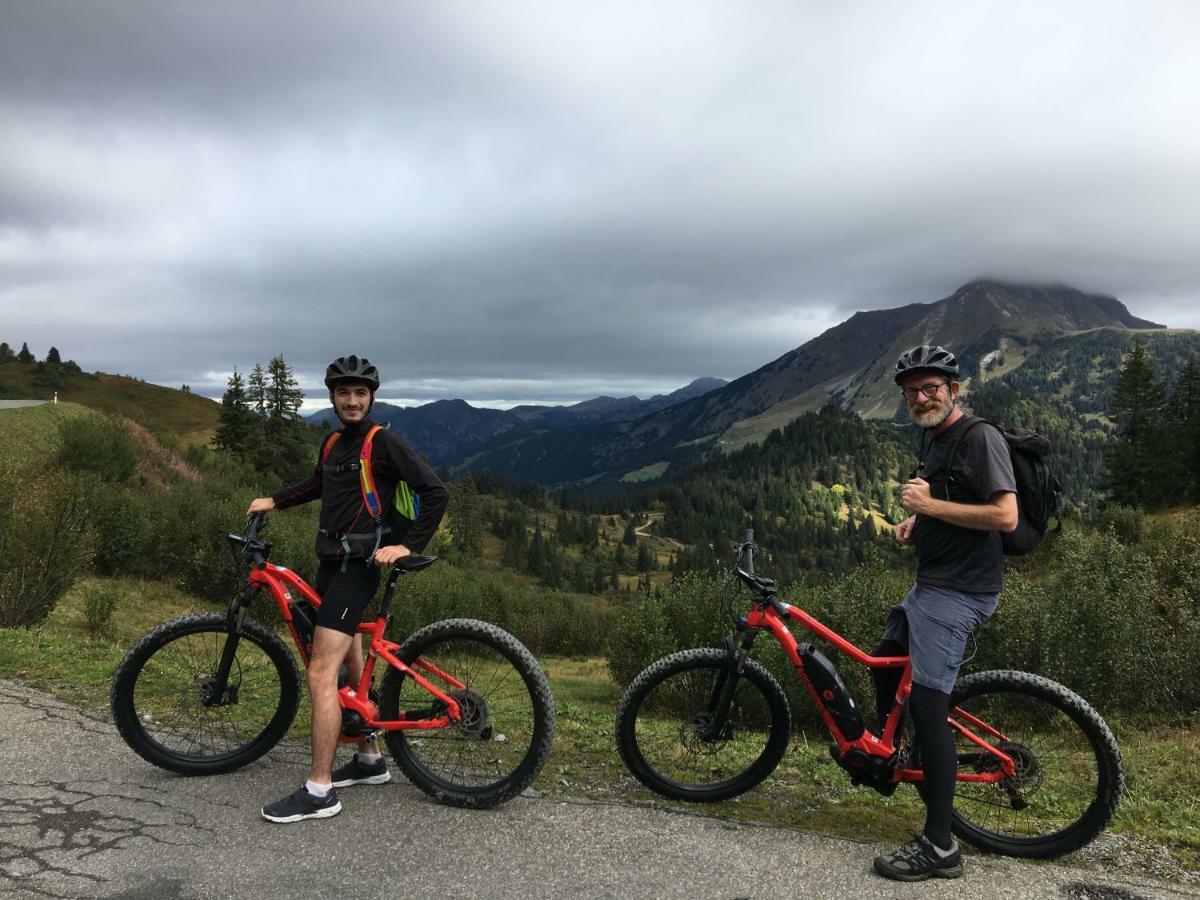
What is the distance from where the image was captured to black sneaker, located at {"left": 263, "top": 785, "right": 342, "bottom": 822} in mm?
4703

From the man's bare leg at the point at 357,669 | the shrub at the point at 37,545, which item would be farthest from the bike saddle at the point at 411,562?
the shrub at the point at 37,545

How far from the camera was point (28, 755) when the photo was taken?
18.2 feet

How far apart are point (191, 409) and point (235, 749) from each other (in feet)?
434

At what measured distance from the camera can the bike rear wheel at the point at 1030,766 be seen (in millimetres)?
4605

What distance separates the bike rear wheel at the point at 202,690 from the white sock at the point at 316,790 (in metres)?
0.90

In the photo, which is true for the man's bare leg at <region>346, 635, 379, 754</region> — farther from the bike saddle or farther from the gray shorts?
the gray shorts

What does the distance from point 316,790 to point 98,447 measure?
37.9 metres

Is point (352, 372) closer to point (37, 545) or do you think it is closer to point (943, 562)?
point (943, 562)

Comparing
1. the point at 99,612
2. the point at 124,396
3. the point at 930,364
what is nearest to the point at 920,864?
the point at 930,364

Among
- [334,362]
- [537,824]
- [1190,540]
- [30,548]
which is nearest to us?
[537,824]

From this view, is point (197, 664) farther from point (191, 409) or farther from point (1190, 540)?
point (191, 409)

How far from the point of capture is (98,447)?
3416cm

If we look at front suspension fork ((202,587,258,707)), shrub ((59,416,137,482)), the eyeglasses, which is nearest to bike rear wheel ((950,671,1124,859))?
the eyeglasses

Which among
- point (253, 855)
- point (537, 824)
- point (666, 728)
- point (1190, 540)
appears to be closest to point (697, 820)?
point (666, 728)
